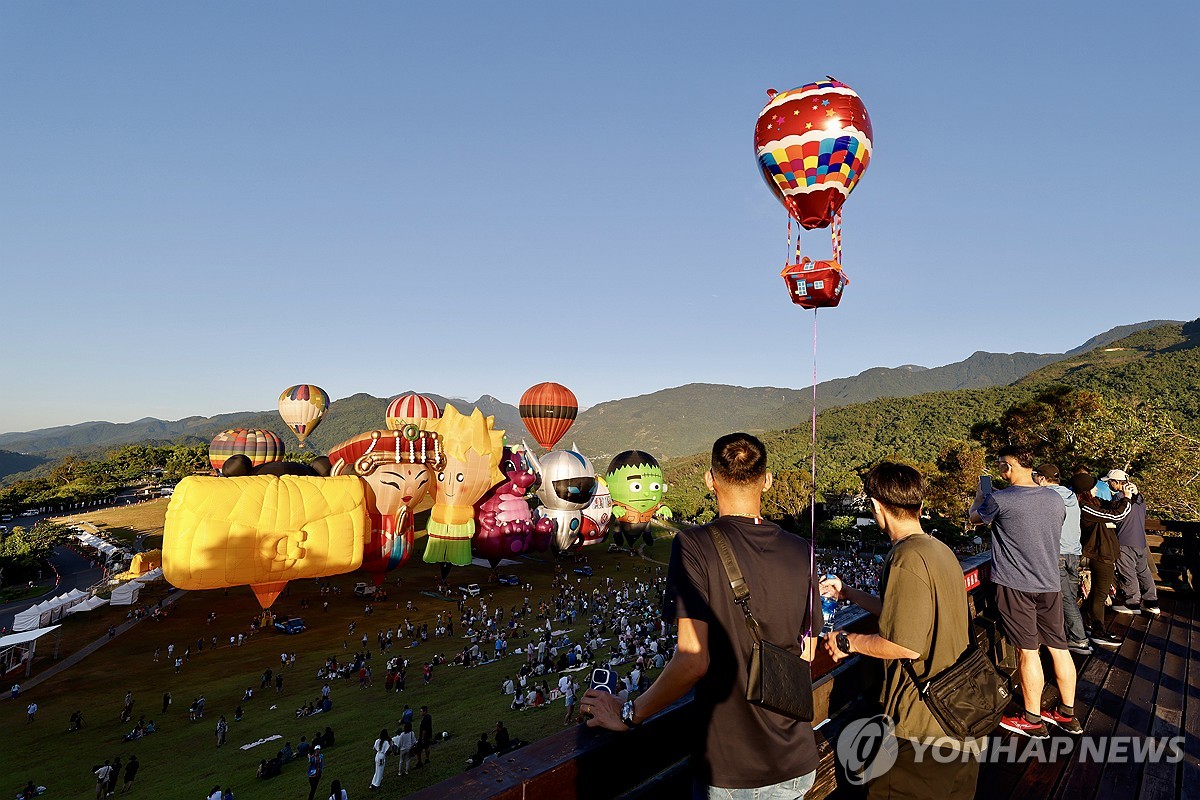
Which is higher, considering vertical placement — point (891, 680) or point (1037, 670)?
point (891, 680)

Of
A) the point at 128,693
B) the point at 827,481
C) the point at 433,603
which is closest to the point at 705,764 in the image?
the point at 128,693

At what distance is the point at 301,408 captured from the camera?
36719 millimetres

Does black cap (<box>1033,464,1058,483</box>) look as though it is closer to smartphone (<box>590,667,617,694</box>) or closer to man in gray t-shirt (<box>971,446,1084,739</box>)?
man in gray t-shirt (<box>971,446,1084,739</box>)

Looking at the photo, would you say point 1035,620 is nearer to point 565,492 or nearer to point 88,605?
point 565,492

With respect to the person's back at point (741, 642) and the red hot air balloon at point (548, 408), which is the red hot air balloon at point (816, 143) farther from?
the red hot air balloon at point (548, 408)

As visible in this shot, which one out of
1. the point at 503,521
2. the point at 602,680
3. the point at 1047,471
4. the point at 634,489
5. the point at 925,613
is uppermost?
the point at 1047,471

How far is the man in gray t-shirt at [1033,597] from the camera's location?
3363 millimetres

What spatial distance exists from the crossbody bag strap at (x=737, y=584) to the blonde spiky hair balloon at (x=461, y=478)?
65.8 feet

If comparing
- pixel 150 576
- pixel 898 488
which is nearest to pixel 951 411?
pixel 150 576

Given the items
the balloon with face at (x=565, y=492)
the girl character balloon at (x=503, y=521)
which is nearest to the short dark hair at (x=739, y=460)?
the girl character balloon at (x=503, y=521)

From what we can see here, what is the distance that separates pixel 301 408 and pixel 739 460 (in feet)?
130

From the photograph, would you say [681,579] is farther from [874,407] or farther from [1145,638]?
[874,407]

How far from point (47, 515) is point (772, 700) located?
80.6 meters

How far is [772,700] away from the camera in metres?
1.73
